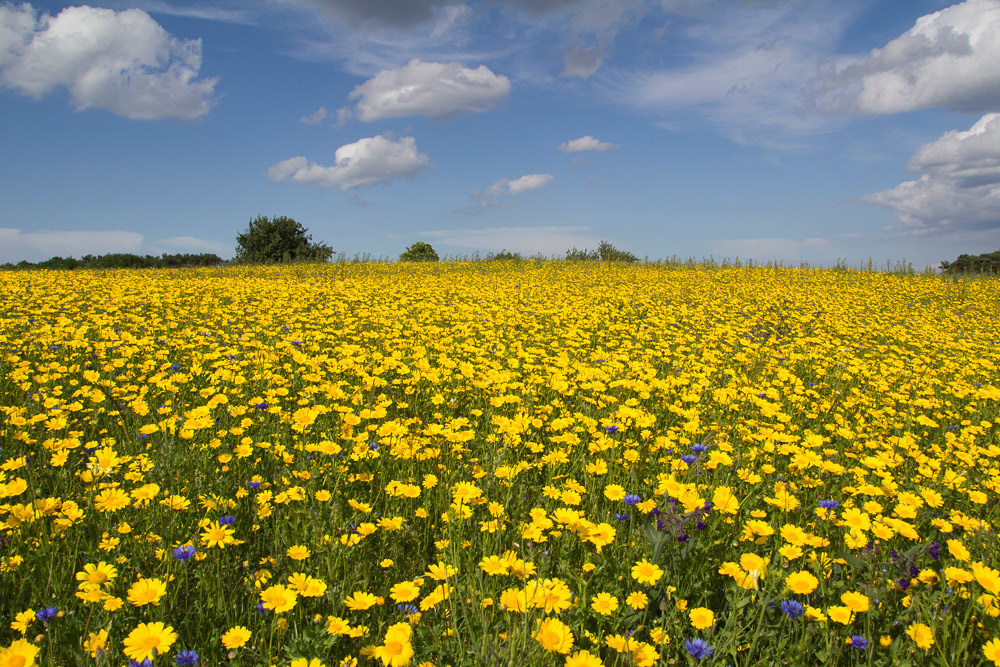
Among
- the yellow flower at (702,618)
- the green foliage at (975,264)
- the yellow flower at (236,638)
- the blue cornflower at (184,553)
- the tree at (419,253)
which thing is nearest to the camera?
the yellow flower at (236,638)

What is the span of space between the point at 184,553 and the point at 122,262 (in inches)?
1158

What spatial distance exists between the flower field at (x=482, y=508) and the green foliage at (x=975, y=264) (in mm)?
17977

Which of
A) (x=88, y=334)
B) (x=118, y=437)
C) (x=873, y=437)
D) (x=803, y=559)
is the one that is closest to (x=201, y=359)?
(x=118, y=437)

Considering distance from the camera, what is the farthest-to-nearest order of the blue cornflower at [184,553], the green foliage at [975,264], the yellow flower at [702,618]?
the green foliage at [975,264]
the blue cornflower at [184,553]
the yellow flower at [702,618]

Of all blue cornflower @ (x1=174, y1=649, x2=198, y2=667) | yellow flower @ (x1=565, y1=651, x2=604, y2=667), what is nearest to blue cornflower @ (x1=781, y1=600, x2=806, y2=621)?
yellow flower @ (x1=565, y1=651, x2=604, y2=667)

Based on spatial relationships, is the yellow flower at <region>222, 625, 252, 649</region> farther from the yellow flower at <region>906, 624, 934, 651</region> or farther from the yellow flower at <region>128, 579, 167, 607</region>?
the yellow flower at <region>906, 624, 934, 651</region>

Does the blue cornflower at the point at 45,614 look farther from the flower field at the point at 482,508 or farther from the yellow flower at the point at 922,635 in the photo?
the yellow flower at the point at 922,635

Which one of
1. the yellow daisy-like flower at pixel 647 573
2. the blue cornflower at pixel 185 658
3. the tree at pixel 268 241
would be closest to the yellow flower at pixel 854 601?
the yellow daisy-like flower at pixel 647 573

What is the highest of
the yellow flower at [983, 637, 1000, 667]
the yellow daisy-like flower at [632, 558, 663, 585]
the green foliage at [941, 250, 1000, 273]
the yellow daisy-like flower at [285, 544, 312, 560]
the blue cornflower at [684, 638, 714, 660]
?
the green foliage at [941, 250, 1000, 273]

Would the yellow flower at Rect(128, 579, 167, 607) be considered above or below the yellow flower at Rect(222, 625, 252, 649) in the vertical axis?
above

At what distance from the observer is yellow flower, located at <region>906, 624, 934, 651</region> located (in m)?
1.69

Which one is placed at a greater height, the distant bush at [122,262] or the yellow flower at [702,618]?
the distant bush at [122,262]

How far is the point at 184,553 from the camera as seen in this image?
1989 mm

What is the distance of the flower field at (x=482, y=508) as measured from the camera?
180 centimetres
